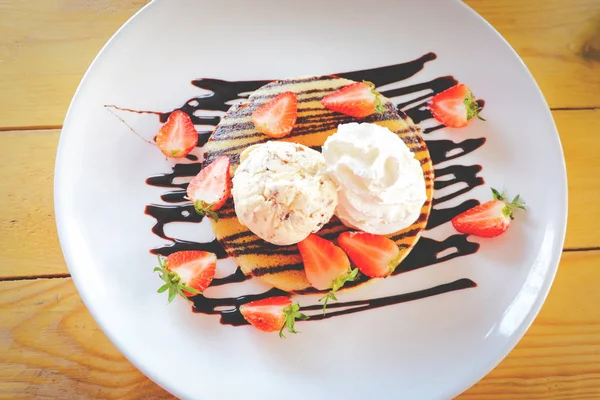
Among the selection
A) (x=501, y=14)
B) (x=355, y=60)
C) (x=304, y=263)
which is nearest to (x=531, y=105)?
(x=501, y=14)

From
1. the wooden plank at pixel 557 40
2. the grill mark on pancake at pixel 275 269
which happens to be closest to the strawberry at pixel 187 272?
the grill mark on pancake at pixel 275 269

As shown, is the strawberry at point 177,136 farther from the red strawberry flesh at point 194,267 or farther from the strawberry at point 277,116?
the red strawberry flesh at point 194,267

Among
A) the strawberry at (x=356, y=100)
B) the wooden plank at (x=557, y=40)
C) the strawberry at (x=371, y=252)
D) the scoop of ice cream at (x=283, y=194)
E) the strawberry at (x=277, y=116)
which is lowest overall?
the strawberry at (x=371, y=252)

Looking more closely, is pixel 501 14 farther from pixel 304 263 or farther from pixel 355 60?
pixel 304 263

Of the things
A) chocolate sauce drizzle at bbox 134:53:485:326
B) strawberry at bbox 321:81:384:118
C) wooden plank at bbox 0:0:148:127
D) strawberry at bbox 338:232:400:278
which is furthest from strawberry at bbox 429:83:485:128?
wooden plank at bbox 0:0:148:127

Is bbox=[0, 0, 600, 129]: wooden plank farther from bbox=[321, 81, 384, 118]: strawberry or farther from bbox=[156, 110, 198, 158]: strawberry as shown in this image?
bbox=[321, 81, 384, 118]: strawberry

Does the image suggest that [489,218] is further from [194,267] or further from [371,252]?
[194,267]

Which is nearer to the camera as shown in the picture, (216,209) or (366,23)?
(216,209)
